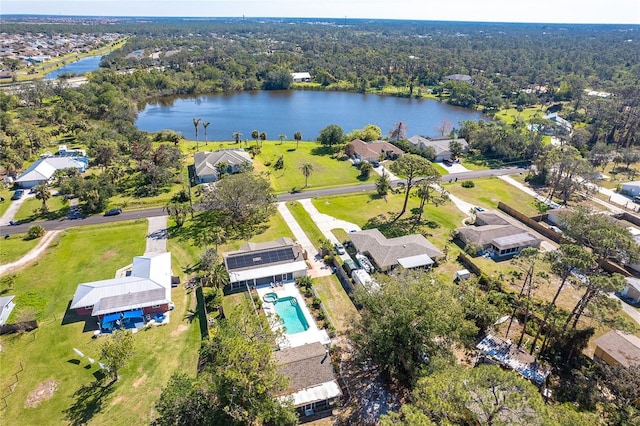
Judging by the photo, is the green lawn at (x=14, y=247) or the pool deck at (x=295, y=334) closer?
the pool deck at (x=295, y=334)

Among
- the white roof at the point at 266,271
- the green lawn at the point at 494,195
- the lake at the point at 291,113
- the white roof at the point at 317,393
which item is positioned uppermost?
the white roof at the point at 317,393

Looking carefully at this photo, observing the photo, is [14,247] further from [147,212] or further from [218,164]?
[218,164]

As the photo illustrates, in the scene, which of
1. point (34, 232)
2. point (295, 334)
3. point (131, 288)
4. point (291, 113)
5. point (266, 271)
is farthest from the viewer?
point (291, 113)

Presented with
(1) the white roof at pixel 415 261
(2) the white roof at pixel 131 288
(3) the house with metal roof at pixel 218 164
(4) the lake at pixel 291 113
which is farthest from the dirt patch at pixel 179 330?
(4) the lake at pixel 291 113

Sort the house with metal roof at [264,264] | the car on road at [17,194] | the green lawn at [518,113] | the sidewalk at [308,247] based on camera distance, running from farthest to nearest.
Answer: the green lawn at [518,113] → the car on road at [17,194] → the sidewalk at [308,247] → the house with metal roof at [264,264]

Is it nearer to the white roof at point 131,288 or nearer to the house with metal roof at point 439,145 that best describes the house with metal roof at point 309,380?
→ the white roof at point 131,288

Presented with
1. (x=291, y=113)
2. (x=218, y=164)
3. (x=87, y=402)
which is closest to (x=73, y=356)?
(x=87, y=402)

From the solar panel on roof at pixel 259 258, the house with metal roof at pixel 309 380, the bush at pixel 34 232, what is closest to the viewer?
the house with metal roof at pixel 309 380
